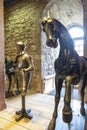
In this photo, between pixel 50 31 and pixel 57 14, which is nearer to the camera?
pixel 50 31

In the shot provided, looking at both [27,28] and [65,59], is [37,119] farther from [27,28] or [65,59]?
[27,28]

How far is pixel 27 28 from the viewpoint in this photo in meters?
4.23

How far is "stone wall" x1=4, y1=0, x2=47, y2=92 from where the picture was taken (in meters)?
4.02

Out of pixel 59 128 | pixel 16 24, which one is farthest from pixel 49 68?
pixel 59 128

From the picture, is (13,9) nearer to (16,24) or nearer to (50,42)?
(16,24)

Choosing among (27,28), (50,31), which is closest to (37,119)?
(50,31)

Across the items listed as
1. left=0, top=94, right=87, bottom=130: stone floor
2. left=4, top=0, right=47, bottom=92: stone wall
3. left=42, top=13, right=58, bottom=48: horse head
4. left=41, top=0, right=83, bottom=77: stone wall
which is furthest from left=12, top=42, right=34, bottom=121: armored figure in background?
left=41, top=0, right=83, bottom=77: stone wall

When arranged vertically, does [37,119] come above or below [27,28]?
below

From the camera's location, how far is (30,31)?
417cm

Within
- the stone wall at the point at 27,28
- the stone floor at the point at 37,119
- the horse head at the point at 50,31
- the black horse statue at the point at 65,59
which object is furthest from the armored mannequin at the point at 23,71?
the stone wall at the point at 27,28

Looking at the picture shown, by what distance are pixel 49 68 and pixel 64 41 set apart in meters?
3.22

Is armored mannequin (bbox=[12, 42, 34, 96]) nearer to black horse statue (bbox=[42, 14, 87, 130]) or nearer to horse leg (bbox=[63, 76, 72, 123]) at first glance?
black horse statue (bbox=[42, 14, 87, 130])

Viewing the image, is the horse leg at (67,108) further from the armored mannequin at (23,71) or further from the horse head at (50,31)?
the armored mannequin at (23,71)

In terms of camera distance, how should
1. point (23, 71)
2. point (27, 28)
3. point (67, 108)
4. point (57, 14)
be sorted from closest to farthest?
point (67, 108) < point (23, 71) < point (27, 28) < point (57, 14)
